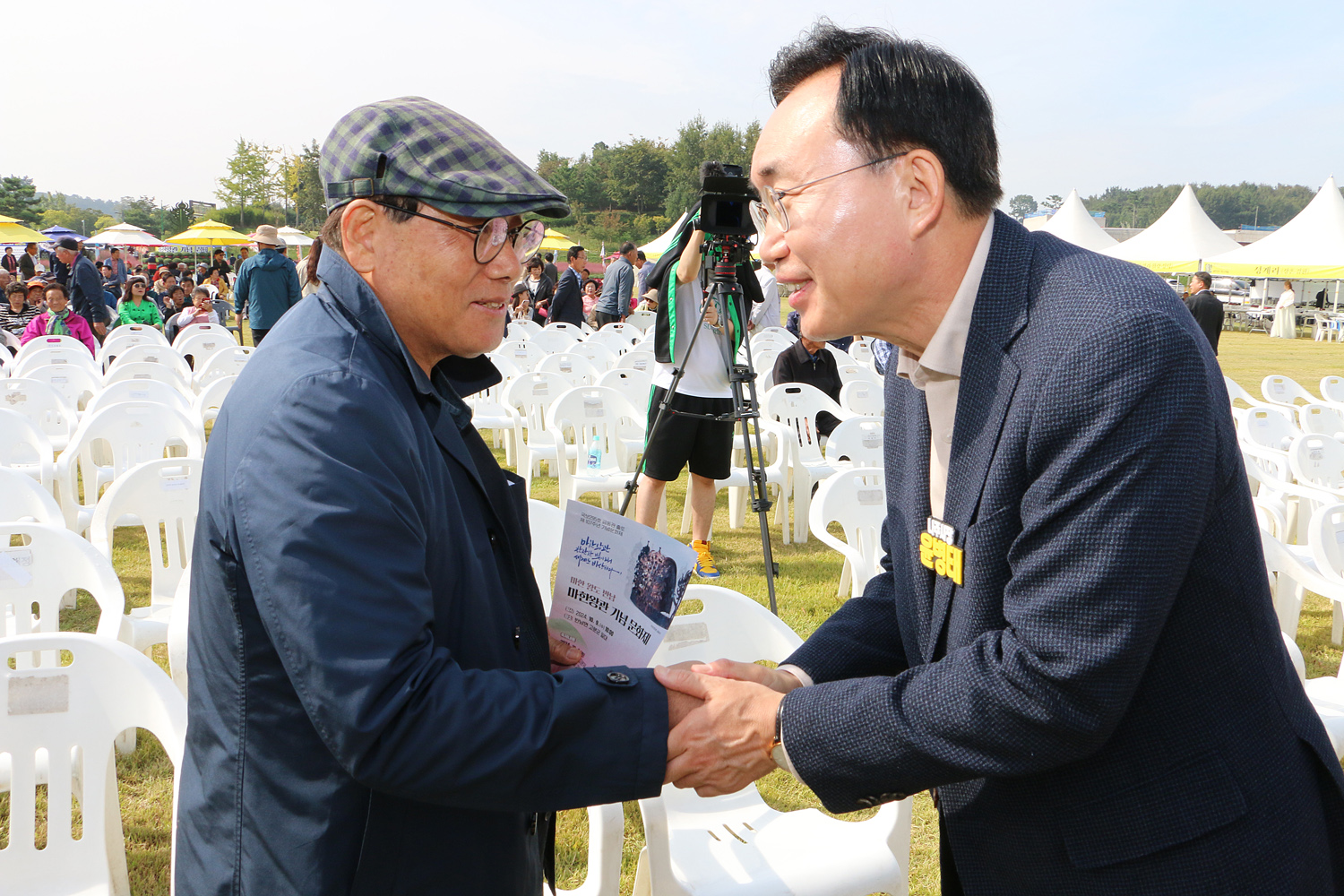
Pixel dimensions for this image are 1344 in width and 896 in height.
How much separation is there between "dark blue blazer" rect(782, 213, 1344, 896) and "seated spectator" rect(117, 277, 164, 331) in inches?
551

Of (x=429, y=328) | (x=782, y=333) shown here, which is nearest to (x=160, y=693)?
(x=429, y=328)

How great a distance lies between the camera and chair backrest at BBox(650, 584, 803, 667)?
277 cm

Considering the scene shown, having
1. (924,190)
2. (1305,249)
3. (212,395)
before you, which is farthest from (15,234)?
(1305,249)

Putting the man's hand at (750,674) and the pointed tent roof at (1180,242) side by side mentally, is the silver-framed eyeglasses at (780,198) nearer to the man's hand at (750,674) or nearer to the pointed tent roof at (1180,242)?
the man's hand at (750,674)

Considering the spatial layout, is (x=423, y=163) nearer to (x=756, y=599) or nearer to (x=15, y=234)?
(x=756, y=599)

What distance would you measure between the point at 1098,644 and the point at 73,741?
232 cm

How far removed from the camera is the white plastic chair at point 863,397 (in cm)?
822

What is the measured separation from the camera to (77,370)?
783 centimetres

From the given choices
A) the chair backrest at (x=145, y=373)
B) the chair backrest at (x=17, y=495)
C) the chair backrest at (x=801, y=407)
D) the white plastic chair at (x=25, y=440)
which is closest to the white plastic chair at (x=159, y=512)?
the chair backrest at (x=17, y=495)

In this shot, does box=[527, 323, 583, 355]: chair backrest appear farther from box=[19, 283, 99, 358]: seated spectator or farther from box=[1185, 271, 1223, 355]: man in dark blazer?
box=[1185, 271, 1223, 355]: man in dark blazer

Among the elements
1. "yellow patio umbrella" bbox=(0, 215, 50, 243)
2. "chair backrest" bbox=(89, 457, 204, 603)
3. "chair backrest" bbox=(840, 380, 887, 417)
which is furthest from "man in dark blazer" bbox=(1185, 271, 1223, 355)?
"yellow patio umbrella" bbox=(0, 215, 50, 243)

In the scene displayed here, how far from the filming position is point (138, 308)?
42.7ft

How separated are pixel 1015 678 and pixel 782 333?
12.7 m

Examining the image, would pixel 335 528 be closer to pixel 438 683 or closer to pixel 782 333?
pixel 438 683
